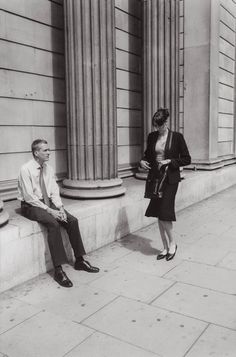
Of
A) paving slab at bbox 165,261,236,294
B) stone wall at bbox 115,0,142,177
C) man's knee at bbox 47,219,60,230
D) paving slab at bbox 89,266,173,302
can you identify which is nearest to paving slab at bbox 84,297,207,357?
paving slab at bbox 89,266,173,302

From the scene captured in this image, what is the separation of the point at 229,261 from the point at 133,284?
1556mm

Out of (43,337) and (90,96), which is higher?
(90,96)

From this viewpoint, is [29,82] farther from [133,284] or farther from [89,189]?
[133,284]

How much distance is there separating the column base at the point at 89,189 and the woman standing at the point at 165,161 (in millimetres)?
1236

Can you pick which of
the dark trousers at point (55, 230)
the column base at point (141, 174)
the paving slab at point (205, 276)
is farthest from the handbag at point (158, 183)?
the column base at point (141, 174)

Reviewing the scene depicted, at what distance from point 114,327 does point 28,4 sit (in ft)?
17.6

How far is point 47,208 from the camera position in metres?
5.01

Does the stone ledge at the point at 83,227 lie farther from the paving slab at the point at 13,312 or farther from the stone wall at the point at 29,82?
the stone wall at the point at 29,82

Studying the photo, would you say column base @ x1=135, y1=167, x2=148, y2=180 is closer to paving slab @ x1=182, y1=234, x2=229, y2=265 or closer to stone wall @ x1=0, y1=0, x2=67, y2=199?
stone wall @ x1=0, y1=0, x2=67, y2=199

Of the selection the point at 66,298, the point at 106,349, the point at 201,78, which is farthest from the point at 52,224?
the point at 201,78

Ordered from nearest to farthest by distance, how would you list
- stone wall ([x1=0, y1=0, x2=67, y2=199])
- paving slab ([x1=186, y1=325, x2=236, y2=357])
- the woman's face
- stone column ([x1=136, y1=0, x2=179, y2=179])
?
1. paving slab ([x1=186, y1=325, x2=236, y2=357])
2. the woman's face
3. stone wall ([x1=0, y1=0, x2=67, y2=199])
4. stone column ([x1=136, y1=0, x2=179, y2=179])

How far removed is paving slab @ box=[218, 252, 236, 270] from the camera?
17.5 ft

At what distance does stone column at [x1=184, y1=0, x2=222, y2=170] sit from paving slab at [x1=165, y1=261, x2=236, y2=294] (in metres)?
5.80

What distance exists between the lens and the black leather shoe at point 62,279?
471cm
